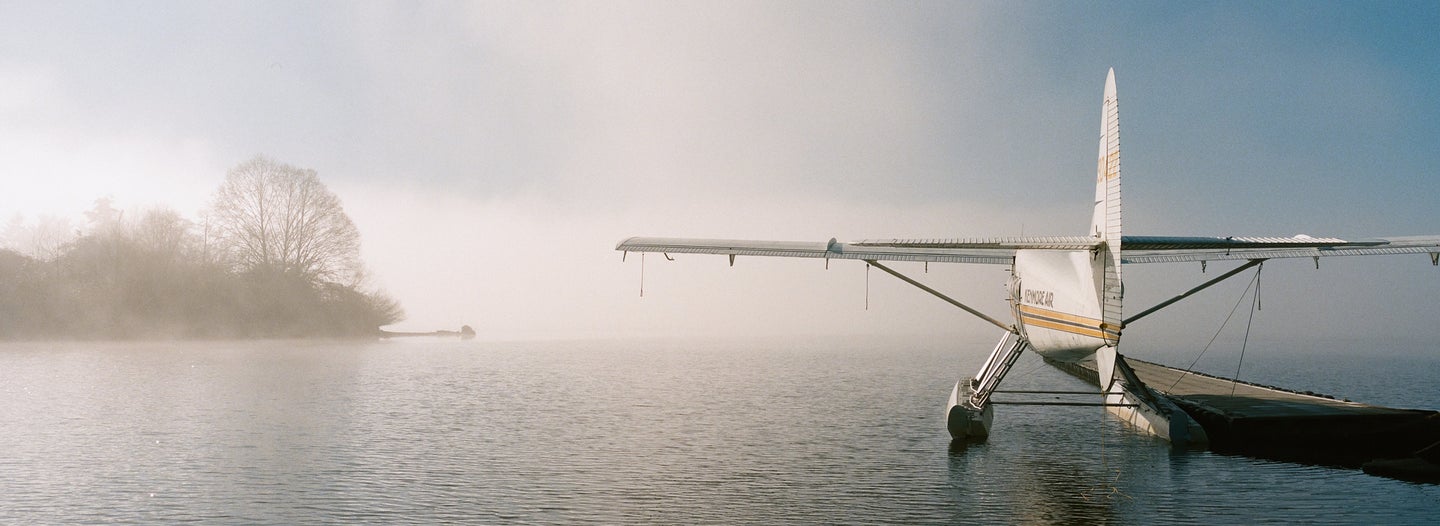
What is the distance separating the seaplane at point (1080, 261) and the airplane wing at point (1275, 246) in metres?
0.02

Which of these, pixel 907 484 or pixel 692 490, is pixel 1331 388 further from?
pixel 692 490

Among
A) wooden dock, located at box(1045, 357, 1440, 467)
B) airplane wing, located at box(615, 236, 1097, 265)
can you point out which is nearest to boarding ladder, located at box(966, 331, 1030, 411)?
airplane wing, located at box(615, 236, 1097, 265)

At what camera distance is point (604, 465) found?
16031 millimetres

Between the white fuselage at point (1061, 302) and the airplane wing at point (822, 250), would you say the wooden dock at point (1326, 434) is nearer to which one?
the white fuselage at point (1061, 302)

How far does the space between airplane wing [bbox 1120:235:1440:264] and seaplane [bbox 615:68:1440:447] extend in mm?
20

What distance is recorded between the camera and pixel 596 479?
48.0 feet

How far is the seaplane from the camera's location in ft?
47.0

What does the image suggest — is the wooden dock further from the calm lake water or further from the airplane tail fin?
the airplane tail fin

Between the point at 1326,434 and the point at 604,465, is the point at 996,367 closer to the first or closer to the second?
the point at 1326,434

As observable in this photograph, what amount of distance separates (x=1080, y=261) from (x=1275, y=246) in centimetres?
402

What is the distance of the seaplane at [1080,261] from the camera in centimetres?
1431

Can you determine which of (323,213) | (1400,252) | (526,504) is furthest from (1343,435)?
(323,213)

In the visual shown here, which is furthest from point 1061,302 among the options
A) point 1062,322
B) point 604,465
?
point 604,465

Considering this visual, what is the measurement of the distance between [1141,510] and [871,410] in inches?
561
